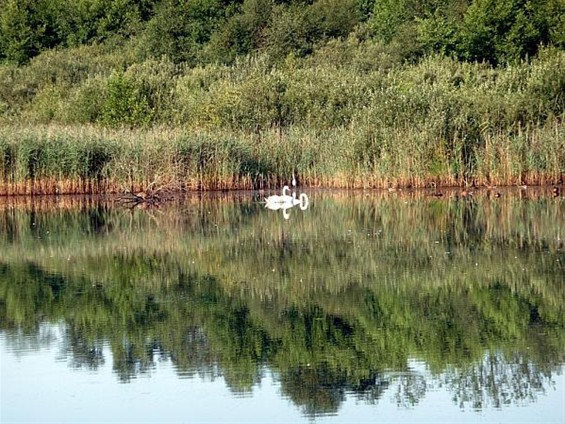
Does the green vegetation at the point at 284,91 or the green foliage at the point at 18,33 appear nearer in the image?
the green vegetation at the point at 284,91

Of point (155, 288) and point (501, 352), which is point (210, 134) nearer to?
point (155, 288)

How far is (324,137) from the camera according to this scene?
29125mm

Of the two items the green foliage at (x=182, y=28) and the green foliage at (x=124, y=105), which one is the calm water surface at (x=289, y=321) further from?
the green foliage at (x=182, y=28)

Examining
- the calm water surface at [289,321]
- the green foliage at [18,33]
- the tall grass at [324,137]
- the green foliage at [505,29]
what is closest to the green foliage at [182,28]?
the green foliage at [18,33]

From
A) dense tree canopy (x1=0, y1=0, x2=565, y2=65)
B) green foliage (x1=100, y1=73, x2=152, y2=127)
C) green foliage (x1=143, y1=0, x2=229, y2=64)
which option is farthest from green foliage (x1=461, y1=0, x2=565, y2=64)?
green foliage (x1=100, y1=73, x2=152, y2=127)

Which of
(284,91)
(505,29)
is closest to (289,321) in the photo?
(284,91)

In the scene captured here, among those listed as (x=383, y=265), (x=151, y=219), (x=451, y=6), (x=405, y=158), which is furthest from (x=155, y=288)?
(x=451, y=6)

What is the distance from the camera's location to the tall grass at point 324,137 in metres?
26.4

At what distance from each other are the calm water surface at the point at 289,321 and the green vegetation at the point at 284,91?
5.62 metres

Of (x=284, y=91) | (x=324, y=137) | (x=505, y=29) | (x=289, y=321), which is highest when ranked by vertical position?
(x=505, y=29)

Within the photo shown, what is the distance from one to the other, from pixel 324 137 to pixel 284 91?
203 inches

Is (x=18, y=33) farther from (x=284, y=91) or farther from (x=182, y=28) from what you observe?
(x=284, y=91)

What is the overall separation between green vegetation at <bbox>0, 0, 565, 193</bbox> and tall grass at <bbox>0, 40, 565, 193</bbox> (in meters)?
0.04

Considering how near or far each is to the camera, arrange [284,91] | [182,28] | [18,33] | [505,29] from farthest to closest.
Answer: [18,33] < [182,28] < [505,29] < [284,91]
